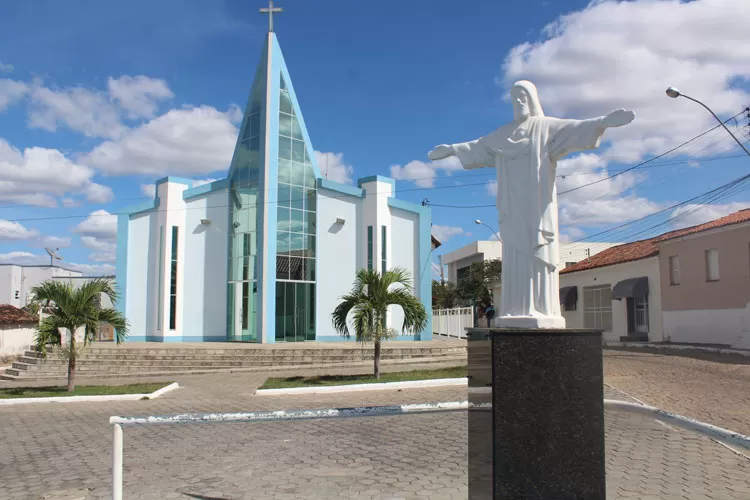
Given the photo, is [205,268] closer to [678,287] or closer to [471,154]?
[678,287]

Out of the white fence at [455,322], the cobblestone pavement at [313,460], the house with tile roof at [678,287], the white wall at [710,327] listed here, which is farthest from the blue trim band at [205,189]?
the white wall at [710,327]

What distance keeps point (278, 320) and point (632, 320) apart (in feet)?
49.5

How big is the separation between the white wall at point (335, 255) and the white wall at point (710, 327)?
11838mm

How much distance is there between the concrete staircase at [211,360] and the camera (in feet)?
55.5

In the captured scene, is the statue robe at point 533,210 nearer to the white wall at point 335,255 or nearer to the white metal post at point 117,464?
the white metal post at point 117,464

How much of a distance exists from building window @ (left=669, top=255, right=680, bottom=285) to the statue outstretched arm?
796 inches

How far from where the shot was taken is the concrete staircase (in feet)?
55.5

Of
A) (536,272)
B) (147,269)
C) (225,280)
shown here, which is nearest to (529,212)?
(536,272)

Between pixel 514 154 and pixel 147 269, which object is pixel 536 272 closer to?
pixel 514 154

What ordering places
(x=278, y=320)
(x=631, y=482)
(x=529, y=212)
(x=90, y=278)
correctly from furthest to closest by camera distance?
(x=278, y=320), (x=90, y=278), (x=631, y=482), (x=529, y=212)

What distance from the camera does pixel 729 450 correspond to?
6344 millimetres

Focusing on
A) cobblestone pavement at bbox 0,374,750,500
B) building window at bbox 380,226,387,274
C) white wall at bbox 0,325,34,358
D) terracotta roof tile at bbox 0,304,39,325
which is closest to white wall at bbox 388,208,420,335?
building window at bbox 380,226,387,274

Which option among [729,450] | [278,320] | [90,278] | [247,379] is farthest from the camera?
[278,320]

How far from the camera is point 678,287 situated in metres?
21.6
